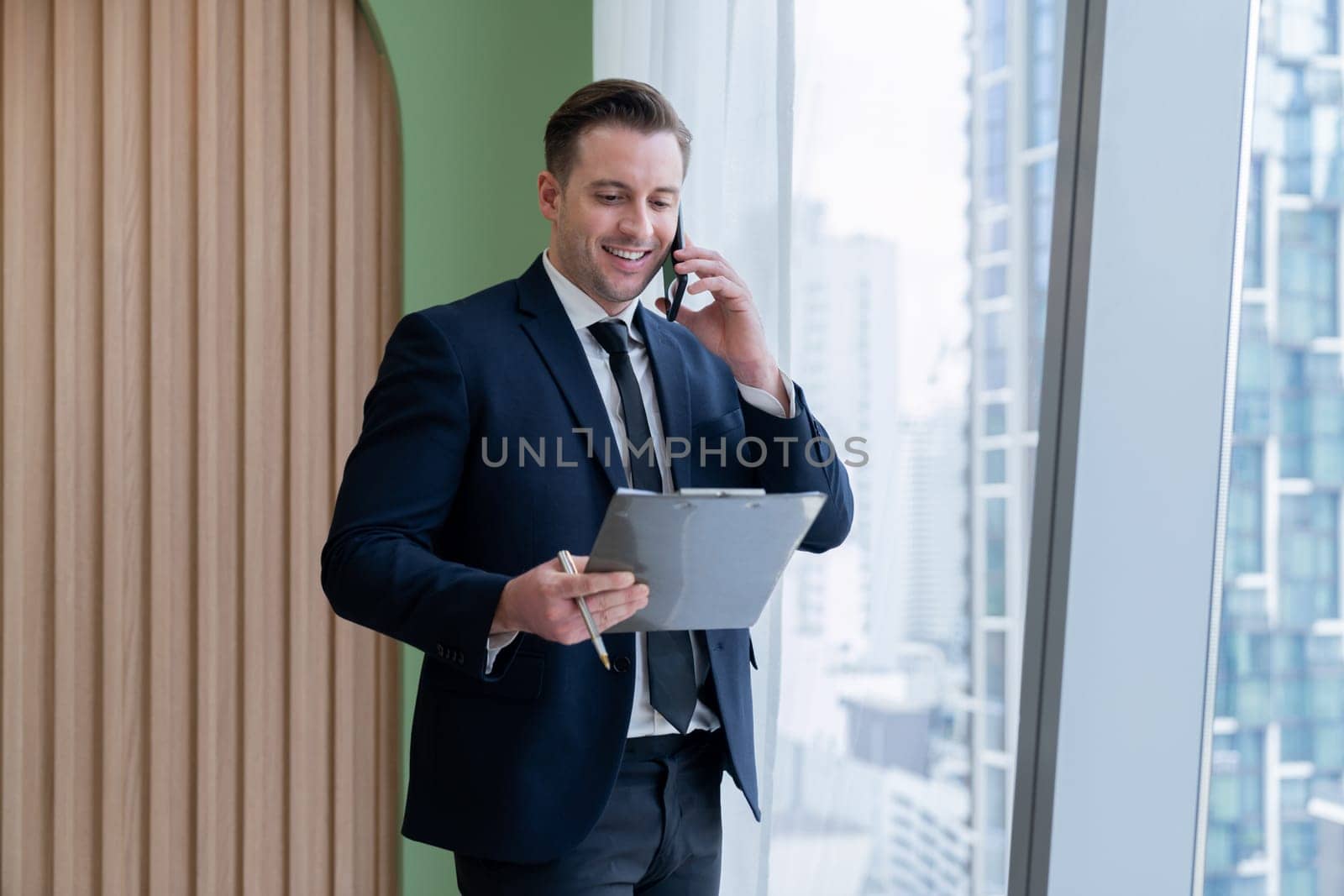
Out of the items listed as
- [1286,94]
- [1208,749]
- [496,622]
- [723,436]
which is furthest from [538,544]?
[1286,94]

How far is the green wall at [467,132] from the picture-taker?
3105mm

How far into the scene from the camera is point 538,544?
154cm

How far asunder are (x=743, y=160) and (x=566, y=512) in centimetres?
102

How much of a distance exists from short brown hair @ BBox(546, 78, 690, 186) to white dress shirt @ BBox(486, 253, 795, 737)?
150mm

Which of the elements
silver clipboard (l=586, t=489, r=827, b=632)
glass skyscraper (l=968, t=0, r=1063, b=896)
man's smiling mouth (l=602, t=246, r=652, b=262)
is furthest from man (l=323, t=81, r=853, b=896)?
glass skyscraper (l=968, t=0, r=1063, b=896)

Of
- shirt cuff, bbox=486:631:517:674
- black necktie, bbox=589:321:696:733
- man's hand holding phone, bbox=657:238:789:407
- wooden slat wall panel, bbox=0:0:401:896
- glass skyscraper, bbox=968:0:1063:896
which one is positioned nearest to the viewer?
shirt cuff, bbox=486:631:517:674

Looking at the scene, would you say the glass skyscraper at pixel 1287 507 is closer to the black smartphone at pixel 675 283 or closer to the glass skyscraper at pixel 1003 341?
the glass skyscraper at pixel 1003 341

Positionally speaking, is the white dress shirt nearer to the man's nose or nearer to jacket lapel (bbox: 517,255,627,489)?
jacket lapel (bbox: 517,255,627,489)

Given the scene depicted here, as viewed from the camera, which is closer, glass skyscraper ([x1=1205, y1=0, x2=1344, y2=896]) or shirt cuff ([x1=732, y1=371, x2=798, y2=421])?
glass skyscraper ([x1=1205, y1=0, x2=1344, y2=896])

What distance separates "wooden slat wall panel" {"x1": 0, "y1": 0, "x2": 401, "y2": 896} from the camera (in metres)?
3.05

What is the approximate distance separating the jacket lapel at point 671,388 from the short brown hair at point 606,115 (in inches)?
8.9

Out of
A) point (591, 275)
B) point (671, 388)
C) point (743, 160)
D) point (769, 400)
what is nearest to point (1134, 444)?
point (769, 400)

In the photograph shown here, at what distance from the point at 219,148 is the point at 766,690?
6.37 ft

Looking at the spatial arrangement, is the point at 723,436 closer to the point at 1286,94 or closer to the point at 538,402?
the point at 538,402
